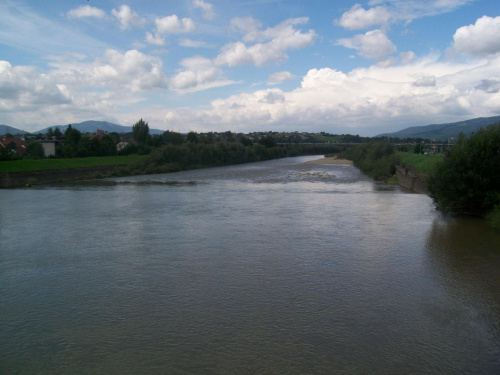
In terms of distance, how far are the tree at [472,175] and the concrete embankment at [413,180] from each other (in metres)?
6.09

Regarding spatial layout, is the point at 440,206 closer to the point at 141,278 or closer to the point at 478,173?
the point at 478,173

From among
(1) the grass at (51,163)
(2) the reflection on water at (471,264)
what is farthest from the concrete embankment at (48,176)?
(2) the reflection on water at (471,264)

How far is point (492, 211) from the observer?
15312mm

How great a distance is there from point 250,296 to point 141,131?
249 feet

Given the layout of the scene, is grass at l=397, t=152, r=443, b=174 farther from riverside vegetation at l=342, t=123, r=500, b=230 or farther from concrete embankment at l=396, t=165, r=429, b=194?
riverside vegetation at l=342, t=123, r=500, b=230

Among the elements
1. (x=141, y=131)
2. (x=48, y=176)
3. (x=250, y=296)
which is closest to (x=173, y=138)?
(x=141, y=131)

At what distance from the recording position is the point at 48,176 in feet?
111

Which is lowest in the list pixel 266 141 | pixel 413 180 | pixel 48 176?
pixel 413 180

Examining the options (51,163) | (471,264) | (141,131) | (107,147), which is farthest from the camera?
(141,131)

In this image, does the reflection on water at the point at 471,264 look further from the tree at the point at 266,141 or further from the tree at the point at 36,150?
the tree at the point at 266,141

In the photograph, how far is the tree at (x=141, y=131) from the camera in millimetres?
78681

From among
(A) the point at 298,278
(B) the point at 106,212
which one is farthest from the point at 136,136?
(A) the point at 298,278

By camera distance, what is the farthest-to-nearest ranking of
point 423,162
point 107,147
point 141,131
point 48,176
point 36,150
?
point 141,131 → point 107,147 → point 36,150 → point 48,176 → point 423,162

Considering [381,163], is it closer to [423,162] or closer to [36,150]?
[423,162]
